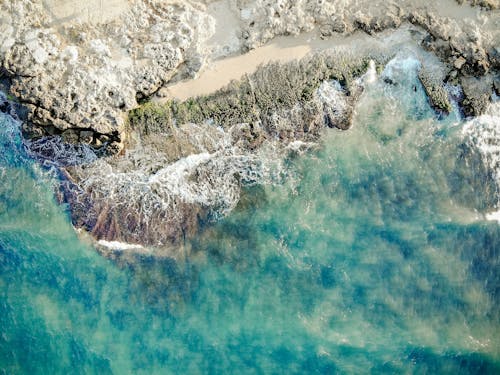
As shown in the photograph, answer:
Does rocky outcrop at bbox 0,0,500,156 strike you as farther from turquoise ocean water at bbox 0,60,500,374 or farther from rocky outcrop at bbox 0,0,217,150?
turquoise ocean water at bbox 0,60,500,374

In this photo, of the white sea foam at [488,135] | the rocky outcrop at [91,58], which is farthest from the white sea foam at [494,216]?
the rocky outcrop at [91,58]

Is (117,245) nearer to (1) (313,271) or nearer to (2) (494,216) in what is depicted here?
(1) (313,271)

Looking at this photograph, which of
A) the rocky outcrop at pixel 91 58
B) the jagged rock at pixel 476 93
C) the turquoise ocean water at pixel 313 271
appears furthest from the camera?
the turquoise ocean water at pixel 313 271

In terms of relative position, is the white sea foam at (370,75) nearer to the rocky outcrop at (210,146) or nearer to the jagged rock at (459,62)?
the rocky outcrop at (210,146)

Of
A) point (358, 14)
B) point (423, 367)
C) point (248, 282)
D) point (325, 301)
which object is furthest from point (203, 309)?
point (358, 14)

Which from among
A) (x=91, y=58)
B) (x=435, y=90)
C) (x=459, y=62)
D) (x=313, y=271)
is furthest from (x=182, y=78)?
(x=459, y=62)

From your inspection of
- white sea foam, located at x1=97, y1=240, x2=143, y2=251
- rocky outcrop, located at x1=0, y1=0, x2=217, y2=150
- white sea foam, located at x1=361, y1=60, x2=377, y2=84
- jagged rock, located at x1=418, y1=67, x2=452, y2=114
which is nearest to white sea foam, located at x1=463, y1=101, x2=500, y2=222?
jagged rock, located at x1=418, y1=67, x2=452, y2=114
